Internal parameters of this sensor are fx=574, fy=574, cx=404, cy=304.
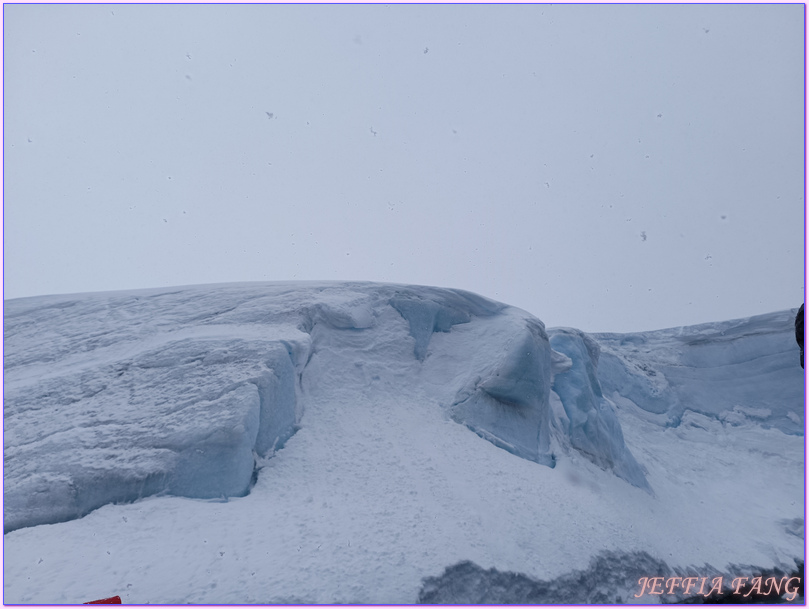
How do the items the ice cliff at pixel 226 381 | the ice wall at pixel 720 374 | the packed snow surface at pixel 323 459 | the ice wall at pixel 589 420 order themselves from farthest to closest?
the ice wall at pixel 720 374 < the ice wall at pixel 589 420 < the ice cliff at pixel 226 381 < the packed snow surface at pixel 323 459

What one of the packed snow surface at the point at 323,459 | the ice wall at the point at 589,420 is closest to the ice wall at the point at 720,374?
the packed snow surface at the point at 323,459

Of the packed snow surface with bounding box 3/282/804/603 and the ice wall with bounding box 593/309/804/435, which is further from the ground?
the packed snow surface with bounding box 3/282/804/603

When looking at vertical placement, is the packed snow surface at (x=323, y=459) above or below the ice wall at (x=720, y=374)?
above

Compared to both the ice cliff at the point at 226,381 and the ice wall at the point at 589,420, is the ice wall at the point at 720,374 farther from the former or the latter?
the ice wall at the point at 589,420

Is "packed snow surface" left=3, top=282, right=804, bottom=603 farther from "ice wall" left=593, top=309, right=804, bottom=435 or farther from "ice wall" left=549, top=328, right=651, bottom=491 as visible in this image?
"ice wall" left=593, top=309, right=804, bottom=435

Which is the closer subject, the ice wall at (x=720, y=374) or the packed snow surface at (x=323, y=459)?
the packed snow surface at (x=323, y=459)

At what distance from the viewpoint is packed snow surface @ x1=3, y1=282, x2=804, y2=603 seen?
4176 millimetres

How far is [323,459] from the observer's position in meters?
5.62

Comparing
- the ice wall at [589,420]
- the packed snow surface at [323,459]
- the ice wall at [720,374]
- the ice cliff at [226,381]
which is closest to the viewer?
the packed snow surface at [323,459]

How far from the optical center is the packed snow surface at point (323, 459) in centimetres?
418

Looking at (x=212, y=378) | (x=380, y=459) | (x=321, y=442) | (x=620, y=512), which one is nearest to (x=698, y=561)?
(x=620, y=512)

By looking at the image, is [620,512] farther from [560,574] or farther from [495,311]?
[495,311]

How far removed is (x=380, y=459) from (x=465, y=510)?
101 centimetres

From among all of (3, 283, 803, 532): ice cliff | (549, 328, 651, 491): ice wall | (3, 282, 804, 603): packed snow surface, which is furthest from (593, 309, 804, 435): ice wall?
(549, 328, 651, 491): ice wall
